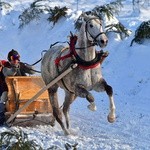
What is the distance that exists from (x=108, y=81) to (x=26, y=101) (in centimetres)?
397

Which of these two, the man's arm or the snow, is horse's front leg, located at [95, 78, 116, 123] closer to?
the snow

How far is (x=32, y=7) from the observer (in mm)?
18516

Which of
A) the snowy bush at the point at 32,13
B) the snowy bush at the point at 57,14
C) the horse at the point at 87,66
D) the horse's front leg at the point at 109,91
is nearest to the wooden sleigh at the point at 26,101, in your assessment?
the horse at the point at 87,66

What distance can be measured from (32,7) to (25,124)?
33.1 feet

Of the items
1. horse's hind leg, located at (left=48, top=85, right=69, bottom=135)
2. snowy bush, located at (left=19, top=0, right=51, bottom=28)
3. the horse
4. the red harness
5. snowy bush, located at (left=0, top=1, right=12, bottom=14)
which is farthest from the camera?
snowy bush, located at (left=0, top=1, right=12, bottom=14)

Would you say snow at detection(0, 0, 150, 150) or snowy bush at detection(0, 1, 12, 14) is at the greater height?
snowy bush at detection(0, 1, 12, 14)

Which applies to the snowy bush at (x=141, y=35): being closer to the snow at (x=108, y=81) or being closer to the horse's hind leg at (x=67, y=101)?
the snow at (x=108, y=81)

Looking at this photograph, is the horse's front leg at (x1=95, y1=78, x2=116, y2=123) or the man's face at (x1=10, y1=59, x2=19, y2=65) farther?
the man's face at (x1=10, y1=59, x2=19, y2=65)

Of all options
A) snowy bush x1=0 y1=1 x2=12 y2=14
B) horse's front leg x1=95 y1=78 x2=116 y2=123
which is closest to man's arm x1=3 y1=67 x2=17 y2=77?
horse's front leg x1=95 y1=78 x2=116 y2=123

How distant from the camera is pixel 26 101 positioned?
9016 mm

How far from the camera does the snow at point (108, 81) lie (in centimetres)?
810

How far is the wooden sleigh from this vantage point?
8922mm

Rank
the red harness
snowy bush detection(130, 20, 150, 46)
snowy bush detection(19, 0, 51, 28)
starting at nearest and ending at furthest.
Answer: the red harness, snowy bush detection(130, 20, 150, 46), snowy bush detection(19, 0, 51, 28)

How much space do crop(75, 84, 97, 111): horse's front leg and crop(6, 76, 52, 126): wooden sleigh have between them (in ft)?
4.72
